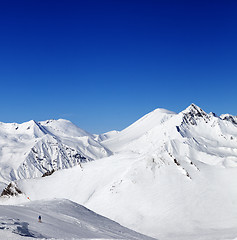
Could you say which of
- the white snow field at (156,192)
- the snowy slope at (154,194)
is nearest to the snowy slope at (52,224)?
the white snow field at (156,192)

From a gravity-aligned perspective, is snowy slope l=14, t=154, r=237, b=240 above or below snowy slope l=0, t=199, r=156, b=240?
above

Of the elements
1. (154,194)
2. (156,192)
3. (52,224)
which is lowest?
(52,224)

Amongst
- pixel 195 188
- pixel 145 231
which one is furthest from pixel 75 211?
pixel 195 188

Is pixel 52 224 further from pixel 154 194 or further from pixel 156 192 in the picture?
pixel 156 192

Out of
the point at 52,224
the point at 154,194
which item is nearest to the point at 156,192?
the point at 154,194

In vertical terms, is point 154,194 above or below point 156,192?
below

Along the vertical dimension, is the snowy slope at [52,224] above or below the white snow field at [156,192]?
below

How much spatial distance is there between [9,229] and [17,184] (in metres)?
65.6

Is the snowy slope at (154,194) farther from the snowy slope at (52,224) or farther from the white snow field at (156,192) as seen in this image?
the snowy slope at (52,224)

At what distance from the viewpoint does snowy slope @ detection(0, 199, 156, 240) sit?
22328 mm

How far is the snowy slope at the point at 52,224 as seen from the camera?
22.3 metres

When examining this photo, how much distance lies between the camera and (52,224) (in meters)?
29.3

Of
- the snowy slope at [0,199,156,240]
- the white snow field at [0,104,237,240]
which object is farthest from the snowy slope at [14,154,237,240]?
the snowy slope at [0,199,156,240]

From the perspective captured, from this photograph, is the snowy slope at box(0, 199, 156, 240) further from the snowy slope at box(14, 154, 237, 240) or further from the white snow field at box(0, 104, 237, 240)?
the snowy slope at box(14, 154, 237, 240)
